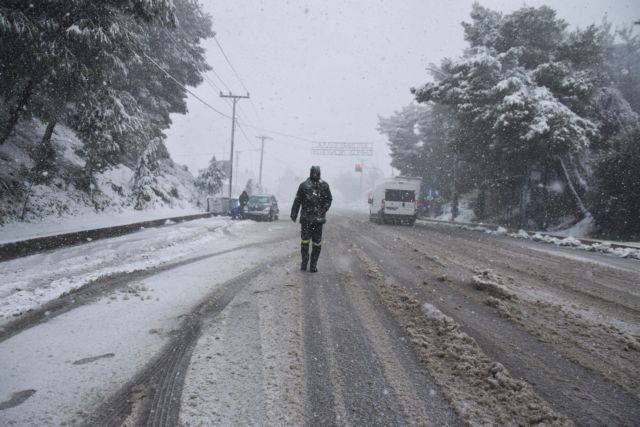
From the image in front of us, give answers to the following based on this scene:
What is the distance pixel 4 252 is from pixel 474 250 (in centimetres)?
1171

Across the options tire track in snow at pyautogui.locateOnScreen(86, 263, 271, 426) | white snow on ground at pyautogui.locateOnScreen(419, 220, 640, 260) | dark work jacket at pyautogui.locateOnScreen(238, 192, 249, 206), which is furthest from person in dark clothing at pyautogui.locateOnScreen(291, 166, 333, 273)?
dark work jacket at pyautogui.locateOnScreen(238, 192, 249, 206)

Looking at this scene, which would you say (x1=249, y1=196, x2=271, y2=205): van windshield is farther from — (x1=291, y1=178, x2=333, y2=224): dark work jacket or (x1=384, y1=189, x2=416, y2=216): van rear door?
(x1=291, y1=178, x2=333, y2=224): dark work jacket

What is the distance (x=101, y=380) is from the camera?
8.20 feet

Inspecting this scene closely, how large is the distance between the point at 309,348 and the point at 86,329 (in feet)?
7.60

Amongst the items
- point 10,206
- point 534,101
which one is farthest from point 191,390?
point 534,101

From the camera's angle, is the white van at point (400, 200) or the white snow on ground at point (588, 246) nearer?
the white snow on ground at point (588, 246)

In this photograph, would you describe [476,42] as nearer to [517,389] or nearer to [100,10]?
[100,10]

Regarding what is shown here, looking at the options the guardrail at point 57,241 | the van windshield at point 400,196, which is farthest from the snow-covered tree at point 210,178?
the guardrail at point 57,241

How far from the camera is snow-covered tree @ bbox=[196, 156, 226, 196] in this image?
32.6 m

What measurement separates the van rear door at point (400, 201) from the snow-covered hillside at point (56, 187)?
14215mm

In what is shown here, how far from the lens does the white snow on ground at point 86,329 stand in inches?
90.5

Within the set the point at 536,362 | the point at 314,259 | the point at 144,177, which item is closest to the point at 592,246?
the point at 314,259

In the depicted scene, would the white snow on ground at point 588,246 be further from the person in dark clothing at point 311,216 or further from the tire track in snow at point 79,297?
the tire track in snow at point 79,297

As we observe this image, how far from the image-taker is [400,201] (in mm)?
20984
